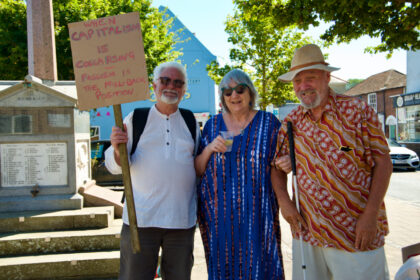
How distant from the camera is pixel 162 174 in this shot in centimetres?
241

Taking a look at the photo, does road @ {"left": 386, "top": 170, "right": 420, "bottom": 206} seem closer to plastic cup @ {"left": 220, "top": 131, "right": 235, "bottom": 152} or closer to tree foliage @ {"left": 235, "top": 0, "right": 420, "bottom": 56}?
tree foliage @ {"left": 235, "top": 0, "right": 420, "bottom": 56}

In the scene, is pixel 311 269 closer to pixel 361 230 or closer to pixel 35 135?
pixel 361 230

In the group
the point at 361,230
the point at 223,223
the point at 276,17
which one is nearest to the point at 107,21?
the point at 223,223

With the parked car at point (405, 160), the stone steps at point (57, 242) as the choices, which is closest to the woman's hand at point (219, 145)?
the stone steps at point (57, 242)

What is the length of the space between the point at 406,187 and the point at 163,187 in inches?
410

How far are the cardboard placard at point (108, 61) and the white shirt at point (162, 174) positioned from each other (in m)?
0.39

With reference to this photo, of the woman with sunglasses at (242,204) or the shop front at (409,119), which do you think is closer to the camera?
the woman with sunglasses at (242,204)

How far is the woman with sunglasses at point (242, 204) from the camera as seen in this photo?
2357 millimetres

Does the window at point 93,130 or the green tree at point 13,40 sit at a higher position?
the green tree at point 13,40

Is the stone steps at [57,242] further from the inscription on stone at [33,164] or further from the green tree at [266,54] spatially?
the green tree at [266,54]

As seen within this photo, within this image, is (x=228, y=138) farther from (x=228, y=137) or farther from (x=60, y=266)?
(x=60, y=266)

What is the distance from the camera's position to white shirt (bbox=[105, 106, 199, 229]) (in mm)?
2383

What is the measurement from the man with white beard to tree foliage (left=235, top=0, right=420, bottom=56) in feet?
4.53

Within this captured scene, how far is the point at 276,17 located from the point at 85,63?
206 cm
